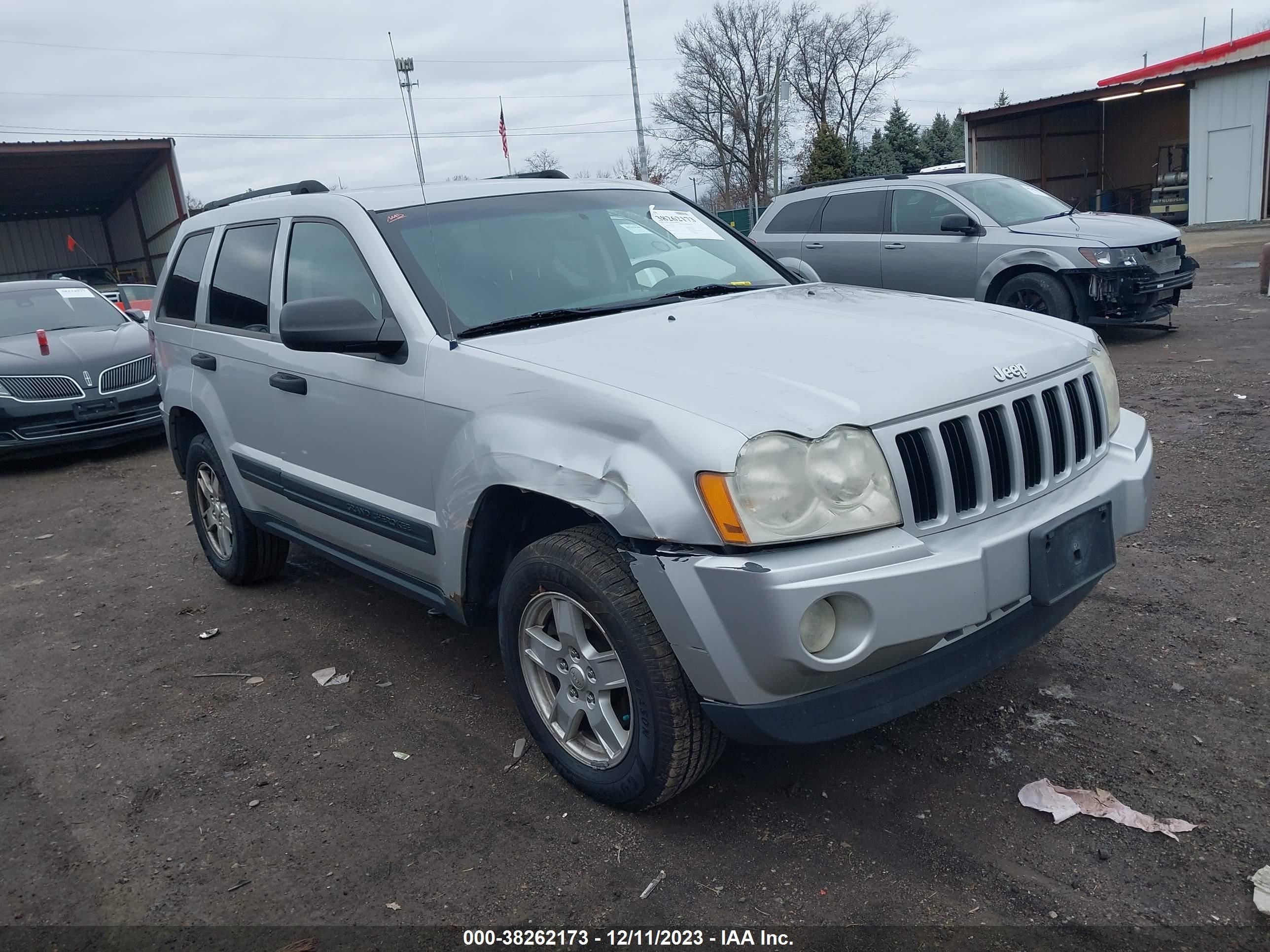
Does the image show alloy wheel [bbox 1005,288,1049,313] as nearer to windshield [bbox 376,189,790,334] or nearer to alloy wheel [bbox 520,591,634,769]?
windshield [bbox 376,189,790,334]

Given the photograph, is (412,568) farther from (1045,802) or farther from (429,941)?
(1045,802)

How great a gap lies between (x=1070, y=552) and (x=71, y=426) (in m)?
8.57

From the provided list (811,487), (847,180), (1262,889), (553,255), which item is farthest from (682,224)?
(847,180)

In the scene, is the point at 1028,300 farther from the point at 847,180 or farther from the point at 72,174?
the point at 72,174

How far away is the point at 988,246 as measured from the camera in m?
9.22

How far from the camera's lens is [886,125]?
39656mm

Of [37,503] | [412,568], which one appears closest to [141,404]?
[37,503]

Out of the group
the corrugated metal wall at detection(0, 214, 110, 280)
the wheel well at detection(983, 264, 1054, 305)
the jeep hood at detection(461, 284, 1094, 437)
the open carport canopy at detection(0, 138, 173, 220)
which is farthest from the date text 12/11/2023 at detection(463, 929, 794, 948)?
the corrugated metal wall at detection(0, 214, 110, 280)

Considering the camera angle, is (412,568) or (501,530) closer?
(501,530)

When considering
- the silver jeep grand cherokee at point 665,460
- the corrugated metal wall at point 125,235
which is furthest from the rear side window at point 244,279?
the corrugated metal wall at point 125,235

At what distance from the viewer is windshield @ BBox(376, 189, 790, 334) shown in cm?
338

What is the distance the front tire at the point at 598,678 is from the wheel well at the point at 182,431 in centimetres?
279

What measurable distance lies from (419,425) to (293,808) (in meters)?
1.26

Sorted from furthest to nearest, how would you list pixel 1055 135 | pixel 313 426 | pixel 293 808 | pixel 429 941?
pixel 1055 135 < pixel 313 426 < pixel 293 808 < pixel 429 941
